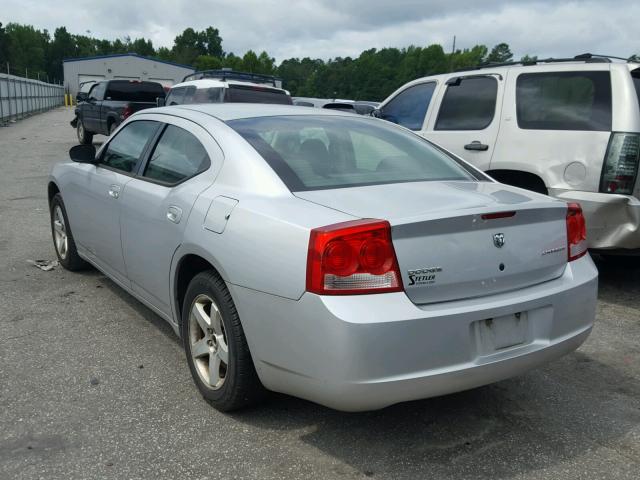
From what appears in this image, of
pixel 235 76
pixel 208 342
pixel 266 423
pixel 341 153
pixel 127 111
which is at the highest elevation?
pixel 235 76

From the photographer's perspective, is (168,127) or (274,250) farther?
(168,127)

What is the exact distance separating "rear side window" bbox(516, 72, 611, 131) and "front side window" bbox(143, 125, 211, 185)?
3274 millimetres

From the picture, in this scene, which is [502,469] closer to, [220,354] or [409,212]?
[409,212]

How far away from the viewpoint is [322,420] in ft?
10.4

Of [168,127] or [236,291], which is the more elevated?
[168,127]

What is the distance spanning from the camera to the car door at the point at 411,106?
6.81m

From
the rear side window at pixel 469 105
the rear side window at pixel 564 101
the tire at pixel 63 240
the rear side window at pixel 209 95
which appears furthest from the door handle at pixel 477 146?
the rear side window at pixel 209 95

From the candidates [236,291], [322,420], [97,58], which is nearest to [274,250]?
[236,291]

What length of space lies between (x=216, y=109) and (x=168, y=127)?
0.32m

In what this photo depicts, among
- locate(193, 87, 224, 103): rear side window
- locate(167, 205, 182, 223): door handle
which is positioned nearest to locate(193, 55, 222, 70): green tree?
locate(193, 87, 224, 103): rear side window

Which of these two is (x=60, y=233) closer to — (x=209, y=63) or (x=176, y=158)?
(x=176, y=158)

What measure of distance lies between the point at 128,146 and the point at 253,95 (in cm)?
794

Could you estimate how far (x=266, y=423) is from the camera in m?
3.12

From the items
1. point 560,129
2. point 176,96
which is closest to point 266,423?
A: point 560,129
